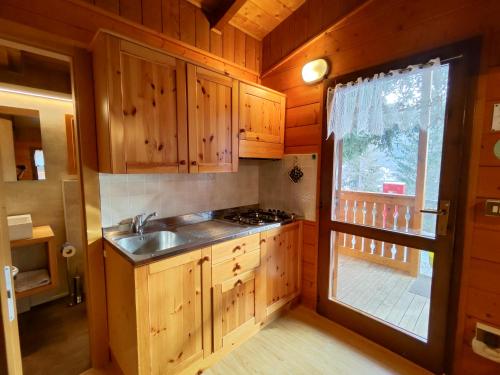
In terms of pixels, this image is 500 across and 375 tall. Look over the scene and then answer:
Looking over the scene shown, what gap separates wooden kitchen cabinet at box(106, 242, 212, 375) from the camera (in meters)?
1.32

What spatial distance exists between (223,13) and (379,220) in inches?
83.3

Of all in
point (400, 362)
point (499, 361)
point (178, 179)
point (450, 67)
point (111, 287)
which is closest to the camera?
point (499, 361)

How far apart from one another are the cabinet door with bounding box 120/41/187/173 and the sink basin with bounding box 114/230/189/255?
53 cm

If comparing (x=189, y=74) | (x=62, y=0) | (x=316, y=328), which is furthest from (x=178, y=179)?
(x=316, y=328)

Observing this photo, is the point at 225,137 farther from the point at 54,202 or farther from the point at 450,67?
the point at 54,202

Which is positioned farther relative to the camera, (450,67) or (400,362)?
(400,362)

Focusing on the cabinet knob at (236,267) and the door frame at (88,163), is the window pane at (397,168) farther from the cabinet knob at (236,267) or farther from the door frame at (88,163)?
the door frame at (88,163)

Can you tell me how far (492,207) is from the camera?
1.38 m

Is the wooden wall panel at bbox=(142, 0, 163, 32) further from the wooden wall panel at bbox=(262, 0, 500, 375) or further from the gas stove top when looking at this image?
the gas stove top

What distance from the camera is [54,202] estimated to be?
2.38 metres

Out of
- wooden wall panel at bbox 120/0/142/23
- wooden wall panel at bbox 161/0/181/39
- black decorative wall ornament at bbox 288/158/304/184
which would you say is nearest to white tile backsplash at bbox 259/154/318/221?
black decorative wall ornament at bbox 288/158/304/184

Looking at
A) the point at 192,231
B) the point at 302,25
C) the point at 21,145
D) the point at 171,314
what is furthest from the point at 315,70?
the point at 21,145

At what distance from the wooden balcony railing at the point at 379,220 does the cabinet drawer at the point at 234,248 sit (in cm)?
81

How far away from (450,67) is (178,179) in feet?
6.80
